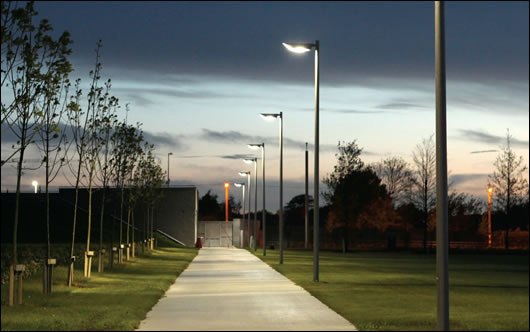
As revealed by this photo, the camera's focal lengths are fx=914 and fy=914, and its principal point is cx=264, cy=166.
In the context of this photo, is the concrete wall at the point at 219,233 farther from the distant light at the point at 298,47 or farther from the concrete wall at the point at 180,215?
the distant light at the point at 298,47

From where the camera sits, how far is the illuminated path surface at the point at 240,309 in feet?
52.4

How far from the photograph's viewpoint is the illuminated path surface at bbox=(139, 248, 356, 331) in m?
16.0

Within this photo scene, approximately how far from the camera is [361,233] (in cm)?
9006

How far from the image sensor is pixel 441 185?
14.4 meters

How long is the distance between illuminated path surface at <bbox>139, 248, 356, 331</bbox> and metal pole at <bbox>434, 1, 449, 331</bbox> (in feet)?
6.45

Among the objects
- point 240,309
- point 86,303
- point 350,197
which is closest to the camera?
point 240,309

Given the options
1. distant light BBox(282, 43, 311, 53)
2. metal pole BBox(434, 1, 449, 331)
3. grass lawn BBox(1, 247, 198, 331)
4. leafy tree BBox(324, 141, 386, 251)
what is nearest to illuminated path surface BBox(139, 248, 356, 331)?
Answer: grass lawn BBox(1, 247, 198, 331)

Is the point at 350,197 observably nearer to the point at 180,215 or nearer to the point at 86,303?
the point at 180,215

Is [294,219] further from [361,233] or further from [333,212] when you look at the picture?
[333,212]

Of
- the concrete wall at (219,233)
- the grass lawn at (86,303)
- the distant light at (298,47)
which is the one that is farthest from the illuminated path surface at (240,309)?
the concrete wall at (219,233)

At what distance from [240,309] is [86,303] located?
414cm

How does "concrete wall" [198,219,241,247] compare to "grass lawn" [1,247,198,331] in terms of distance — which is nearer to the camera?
"grass lawn" [1,247,198,331]

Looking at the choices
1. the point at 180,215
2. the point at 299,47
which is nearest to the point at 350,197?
the point at 180,215

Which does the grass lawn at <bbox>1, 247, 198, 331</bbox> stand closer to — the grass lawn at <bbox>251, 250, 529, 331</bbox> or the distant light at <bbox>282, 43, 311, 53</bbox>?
the grass lawn at <bbox>251, 250, 529, 331</bbox>
